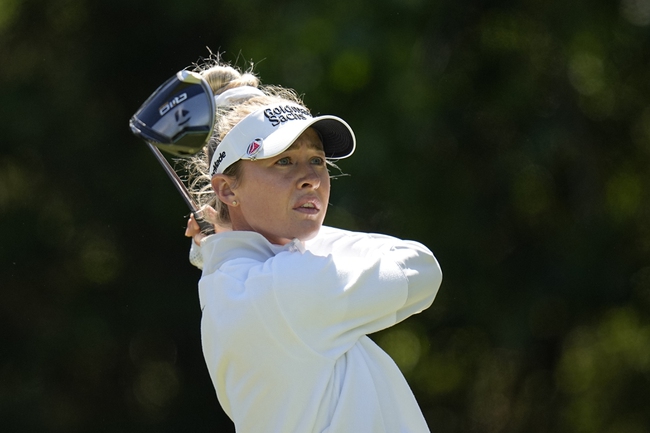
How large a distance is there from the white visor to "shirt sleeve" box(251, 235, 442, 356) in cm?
32

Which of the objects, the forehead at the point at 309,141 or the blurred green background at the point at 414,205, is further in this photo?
the blurred green background at the point at 414,205

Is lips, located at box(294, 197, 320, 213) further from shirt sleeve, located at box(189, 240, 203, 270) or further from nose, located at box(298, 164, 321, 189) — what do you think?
shirt sleeve, located at box(189, 240, 203, 270)

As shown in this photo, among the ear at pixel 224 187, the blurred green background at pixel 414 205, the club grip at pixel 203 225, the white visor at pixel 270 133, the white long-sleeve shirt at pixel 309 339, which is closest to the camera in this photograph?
the white long-sleeve shirt at pixel 309 339

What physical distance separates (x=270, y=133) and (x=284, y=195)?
6.4 inches

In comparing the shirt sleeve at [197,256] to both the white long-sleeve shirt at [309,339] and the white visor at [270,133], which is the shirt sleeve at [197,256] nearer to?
the white visor at [270,133]

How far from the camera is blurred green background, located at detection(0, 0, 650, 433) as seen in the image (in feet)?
24.9

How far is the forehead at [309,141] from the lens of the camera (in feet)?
8.96

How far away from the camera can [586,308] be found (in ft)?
26.8

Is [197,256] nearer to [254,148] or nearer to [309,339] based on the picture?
[254,148]

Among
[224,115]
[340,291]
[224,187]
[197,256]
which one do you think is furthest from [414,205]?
[340,291]

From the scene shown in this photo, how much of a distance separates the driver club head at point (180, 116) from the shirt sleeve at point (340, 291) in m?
0.47

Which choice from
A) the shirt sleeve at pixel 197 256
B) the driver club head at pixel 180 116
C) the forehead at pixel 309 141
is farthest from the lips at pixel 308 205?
the shirt sleeve at pixel 197 256

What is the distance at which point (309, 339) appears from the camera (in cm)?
241

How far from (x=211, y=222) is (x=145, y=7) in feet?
16.7
